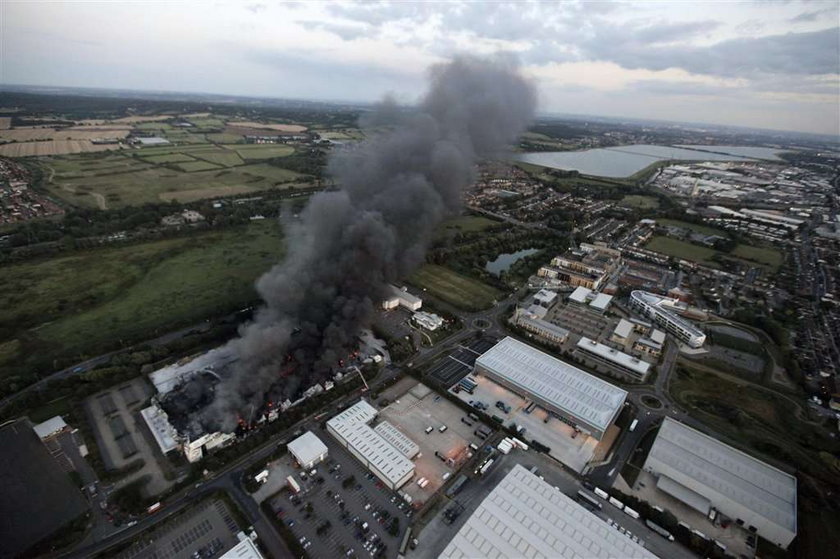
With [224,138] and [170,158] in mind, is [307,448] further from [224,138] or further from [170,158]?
[224,138]

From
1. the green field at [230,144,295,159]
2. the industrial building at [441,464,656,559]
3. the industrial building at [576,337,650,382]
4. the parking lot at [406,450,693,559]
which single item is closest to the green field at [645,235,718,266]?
the industrial building at [576,337,650,382]

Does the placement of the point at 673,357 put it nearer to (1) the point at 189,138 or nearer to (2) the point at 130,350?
(2) the point at 130,350

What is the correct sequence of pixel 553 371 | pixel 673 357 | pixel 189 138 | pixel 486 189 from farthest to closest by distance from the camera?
pixel 189 138, pixel 486 189, pixel 673 357, pixel 553 371

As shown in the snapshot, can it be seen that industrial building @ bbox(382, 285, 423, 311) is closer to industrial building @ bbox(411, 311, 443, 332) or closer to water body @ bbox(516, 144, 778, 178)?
industrial building @ bbox(411, 311, 443, 332)

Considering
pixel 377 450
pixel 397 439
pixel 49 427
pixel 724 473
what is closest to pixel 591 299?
pixel 724 473

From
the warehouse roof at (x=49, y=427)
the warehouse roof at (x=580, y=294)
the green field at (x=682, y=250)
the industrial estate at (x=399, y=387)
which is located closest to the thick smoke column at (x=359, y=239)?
the industrial estate at (x=399, y=387)

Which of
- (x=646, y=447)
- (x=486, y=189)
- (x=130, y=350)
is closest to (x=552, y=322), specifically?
(x=646, y=447)

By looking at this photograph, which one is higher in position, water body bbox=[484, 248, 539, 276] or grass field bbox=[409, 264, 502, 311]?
grass field bbox=[409, 264, 502, 311]
